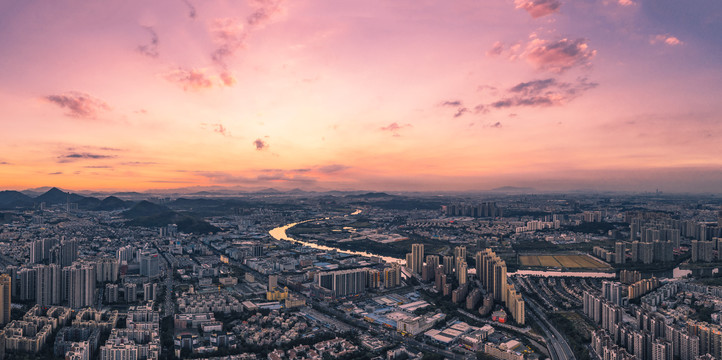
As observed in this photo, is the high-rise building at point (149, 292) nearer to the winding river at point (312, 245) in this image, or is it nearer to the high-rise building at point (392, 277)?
the high-rise building at point (392, 277)

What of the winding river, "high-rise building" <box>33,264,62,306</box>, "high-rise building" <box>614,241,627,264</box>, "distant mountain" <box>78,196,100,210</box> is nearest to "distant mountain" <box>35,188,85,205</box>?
"distant mountain" <box>78,196,100,210</box>

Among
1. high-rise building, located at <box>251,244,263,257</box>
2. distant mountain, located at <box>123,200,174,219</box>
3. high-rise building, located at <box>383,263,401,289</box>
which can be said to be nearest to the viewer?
high-rise building, located at <box>383,263,401,289</box>

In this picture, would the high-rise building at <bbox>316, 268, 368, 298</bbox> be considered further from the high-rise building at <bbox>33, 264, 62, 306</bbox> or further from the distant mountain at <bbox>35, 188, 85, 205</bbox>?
the distant mountain at <bbox>35, 188, 85, 205</bbox>

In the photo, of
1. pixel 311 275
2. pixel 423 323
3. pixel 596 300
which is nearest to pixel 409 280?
pixel 311 275

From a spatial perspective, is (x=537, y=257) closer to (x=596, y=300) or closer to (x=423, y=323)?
(x=596, y=300)

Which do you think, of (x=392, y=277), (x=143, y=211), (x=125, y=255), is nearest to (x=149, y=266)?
(x=125, y=255)

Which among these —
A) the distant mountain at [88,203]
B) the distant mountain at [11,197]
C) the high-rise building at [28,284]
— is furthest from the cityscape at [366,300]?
the distant mountain at [11,197]
